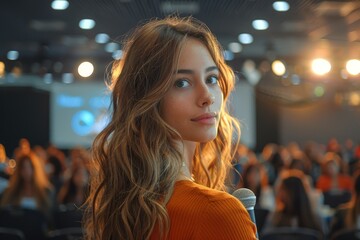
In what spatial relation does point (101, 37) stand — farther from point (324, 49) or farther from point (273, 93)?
point (273, 93)

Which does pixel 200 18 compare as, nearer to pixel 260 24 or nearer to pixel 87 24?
pixel 260 24

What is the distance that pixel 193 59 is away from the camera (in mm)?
1272

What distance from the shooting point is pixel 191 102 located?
4.09 ft

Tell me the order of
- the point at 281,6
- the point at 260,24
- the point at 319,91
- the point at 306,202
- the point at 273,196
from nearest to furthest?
1. the point at 306,202
2. the point at 273,196
3. the point at 281,6
4. the point at 260,24
5. the point at 319,91

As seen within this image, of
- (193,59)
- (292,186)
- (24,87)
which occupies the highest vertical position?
(24,87)

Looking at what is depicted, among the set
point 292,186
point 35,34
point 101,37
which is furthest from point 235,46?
point 292,186

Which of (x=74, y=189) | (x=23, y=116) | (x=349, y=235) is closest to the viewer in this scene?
(x=349, y=235)

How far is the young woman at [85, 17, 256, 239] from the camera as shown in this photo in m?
1.12

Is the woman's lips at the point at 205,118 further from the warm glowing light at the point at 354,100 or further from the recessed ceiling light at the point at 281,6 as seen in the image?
the warm glowing light at the point at 354,100

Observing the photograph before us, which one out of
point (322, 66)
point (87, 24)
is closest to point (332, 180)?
point (322, 66)

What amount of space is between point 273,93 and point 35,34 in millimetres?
7311

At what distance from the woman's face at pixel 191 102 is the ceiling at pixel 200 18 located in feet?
14.9

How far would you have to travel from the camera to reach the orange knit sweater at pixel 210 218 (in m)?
1.08

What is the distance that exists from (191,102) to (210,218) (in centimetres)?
25
